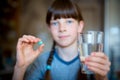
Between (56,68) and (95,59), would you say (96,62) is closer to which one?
(95,59)

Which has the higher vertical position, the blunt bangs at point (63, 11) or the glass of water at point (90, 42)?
the blunt bangs at point (63, 11)

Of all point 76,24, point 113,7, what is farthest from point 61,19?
point 113,7

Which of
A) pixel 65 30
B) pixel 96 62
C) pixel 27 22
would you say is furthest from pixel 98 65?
pixel 27 22

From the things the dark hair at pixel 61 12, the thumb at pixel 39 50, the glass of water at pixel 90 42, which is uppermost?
the dark hair at pixel 61 12

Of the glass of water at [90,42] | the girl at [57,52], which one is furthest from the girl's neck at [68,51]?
the glass of water at [90,42]

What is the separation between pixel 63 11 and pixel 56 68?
0.13m

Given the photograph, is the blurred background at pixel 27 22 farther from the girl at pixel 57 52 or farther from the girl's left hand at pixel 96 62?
the girl's left hand at pixel 96 62

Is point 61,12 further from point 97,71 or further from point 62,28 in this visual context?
point 97,71

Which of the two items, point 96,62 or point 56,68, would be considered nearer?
point 96,62

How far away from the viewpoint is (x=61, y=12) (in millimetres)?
444

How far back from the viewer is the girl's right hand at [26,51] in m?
0.43

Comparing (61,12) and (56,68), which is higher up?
(61,12)

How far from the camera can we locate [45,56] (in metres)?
0.47

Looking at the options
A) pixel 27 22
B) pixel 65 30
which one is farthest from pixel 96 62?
pixel 27 22
